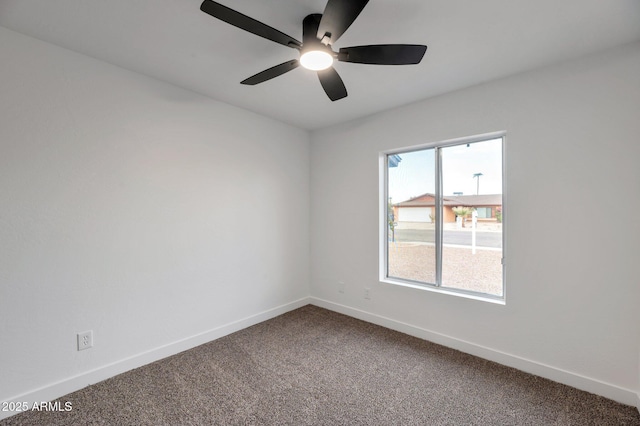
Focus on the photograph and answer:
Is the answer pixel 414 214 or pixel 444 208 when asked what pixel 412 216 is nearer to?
pixel 414 214

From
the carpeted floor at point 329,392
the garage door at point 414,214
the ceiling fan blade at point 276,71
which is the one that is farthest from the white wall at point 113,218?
the garage door at point 414,214

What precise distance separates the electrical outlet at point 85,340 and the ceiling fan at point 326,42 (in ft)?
7.16

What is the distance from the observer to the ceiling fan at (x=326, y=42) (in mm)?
A: 1248

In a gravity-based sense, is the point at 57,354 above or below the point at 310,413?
above

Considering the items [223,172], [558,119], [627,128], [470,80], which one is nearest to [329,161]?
[223,172]

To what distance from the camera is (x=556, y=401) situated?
1.87m

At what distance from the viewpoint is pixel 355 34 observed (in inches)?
69.8

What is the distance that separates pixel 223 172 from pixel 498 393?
2.97m

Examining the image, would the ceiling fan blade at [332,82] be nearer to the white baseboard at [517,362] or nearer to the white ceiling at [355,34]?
the white ceiling at [355,34]

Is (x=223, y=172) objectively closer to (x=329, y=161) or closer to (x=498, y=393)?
(x=329, y=161)

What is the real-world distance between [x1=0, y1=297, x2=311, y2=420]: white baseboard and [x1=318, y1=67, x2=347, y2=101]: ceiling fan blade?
2445mm

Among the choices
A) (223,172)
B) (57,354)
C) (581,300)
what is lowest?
(57,354)

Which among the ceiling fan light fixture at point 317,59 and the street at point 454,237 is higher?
the ceiling fan light fixture at point 317,59

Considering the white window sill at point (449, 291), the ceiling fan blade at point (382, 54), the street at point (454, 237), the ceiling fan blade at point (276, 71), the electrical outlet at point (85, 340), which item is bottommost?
the electrical outlet at point (85, 340)
